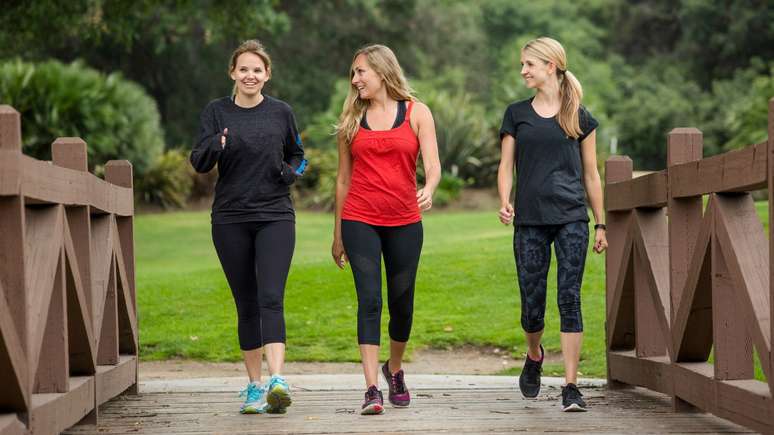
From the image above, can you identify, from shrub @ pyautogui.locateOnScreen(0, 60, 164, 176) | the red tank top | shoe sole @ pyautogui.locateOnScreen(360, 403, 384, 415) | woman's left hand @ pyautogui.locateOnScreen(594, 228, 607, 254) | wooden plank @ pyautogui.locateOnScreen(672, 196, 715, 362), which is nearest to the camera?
wooden plank @ pyautogui.locateOnScreen(672, 196, 715, 362)

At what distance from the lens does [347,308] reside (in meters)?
12.8

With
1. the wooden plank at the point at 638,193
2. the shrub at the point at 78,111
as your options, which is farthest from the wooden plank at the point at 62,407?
the shrub at the point at 78,111

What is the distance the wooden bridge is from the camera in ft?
15.9

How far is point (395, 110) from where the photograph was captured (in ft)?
21.4

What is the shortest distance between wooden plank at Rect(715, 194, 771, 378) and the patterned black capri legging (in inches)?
52.8

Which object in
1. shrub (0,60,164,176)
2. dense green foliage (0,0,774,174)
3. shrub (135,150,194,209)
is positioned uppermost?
dense green foliage (0,0,774,174)

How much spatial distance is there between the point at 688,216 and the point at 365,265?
1.60 metres

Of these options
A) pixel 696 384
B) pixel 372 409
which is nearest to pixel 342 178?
pixel 372 409

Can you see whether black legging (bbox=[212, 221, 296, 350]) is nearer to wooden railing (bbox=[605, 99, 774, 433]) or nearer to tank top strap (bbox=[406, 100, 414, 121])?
tank top strap (bbox=[406, 100, 414, 121])

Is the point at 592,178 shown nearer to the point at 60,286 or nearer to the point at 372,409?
the point at 372,409


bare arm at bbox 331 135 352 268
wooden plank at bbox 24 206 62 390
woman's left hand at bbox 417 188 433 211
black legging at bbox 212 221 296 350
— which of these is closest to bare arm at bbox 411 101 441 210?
woman's left hand at bbox 417 188 433 211

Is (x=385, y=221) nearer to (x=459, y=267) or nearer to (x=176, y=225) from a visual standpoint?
(x=459, y=267)

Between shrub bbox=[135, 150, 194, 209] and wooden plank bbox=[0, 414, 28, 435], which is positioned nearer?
wooden plank bbox=[0, 414, 28, 435]

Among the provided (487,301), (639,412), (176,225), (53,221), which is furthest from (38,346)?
(176,225)
